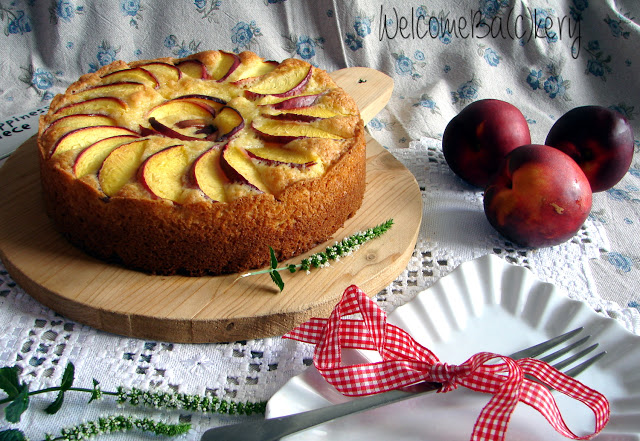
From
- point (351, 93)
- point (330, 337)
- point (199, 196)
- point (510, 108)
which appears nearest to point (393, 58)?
point (351, 93)

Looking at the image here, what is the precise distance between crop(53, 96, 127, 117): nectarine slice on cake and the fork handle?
1407mm

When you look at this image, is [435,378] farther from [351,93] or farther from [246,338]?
[351,93]

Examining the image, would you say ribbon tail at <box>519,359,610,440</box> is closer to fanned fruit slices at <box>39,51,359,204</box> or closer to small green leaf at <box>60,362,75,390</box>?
fanned fruit slices at <box>39,51,359,204</box>

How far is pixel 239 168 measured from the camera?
215cm

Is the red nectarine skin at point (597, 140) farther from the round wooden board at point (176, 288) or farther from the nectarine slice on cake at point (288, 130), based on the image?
the nectarine slice on cake at point (288, 130)

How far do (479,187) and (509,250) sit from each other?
467 millimetres

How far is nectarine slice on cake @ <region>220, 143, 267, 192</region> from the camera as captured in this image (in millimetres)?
2076

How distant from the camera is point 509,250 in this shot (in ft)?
8.20

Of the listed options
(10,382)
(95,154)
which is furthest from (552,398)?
(95,154)

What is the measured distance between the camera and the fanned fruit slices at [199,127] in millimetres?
2100

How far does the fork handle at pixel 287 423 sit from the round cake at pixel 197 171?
731 millimetres

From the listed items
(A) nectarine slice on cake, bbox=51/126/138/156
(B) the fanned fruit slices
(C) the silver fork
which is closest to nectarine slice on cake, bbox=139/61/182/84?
(B) the fanned fruit slices

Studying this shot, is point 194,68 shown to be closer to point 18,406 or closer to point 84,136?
point 84,136

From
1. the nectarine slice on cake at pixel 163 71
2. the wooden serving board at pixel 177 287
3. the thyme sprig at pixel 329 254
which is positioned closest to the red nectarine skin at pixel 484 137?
the wooden serving board at pixel 177 287
